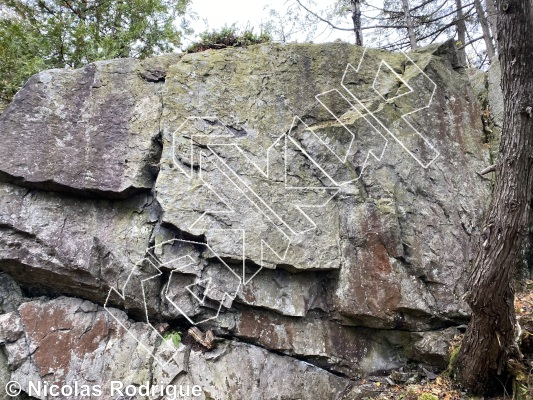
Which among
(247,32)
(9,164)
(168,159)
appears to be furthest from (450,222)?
(9,164)

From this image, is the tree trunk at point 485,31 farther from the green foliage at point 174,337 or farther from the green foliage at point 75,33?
the green foliage at point 174,337

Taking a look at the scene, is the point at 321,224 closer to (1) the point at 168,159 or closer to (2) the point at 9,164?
(1) the point at 168,159

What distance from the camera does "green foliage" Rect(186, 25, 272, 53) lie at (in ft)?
17.7

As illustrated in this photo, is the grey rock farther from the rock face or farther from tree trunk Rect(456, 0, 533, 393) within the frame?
tree trunk Rect(456, 0, 533, 393)

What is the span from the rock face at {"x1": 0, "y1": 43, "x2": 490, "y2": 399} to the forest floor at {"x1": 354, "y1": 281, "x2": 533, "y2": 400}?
0.17 metres

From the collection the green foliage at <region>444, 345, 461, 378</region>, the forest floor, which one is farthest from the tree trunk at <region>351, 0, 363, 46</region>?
the green foliage at <region>444, 345, 461, 378</region>

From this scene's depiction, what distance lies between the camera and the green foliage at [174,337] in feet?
13.2

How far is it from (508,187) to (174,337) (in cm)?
345

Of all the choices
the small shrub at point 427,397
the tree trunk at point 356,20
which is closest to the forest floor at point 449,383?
the small shrub at point 427,397

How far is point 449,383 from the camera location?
368 cm

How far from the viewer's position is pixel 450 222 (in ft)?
14.0

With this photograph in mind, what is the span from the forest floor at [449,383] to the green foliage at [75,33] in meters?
6.31

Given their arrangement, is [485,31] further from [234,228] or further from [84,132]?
[84,132]

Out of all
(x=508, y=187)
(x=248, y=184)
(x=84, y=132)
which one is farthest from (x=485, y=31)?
(x=84, y=132)
